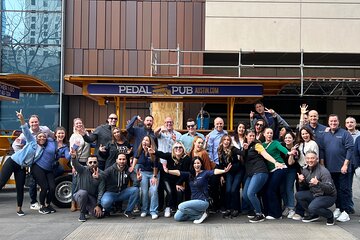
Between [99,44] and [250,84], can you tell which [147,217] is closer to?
[250,84]

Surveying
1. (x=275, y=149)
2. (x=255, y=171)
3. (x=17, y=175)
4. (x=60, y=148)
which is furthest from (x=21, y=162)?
(x=275, y=149)

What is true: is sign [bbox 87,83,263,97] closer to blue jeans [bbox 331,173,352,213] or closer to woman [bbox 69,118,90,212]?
woman [bbox 69,118,90,212]

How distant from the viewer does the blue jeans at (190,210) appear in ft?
23.2

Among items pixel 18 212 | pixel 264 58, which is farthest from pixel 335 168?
pixel 264 58

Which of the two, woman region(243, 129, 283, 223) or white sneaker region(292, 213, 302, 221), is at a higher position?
woman region(243, 129, 283, 223)

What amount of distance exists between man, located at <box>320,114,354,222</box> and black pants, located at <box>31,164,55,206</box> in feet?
16.0

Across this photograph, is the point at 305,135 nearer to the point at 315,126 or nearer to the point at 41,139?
the point at 315,126

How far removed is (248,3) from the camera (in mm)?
16094

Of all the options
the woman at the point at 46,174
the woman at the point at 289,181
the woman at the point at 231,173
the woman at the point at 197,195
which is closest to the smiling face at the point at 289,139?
the woman at the point at 289,181

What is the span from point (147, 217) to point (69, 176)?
1862 millimetres

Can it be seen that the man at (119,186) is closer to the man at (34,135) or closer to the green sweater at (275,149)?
the man at (34,135)

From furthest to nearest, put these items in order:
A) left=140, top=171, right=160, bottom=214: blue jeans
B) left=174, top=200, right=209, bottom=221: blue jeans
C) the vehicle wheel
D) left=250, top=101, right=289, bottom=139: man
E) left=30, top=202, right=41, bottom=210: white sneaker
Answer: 1. left=250, top=101, right=289, bottom=139: man
2. the vehicle wheel
3. left=30, top=202, right=41, bottom=210: white sneaker
4. left=140, top=171, right=160, bottom=214: blue jeans
5. left=174, top=200, right=209, bottom=221: blue jeans

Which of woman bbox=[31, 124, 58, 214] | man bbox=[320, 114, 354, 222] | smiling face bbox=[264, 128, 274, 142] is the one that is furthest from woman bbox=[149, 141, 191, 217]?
man bbox=[320, 114, 354, 222]

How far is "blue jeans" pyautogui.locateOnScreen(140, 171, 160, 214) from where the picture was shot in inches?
298
